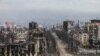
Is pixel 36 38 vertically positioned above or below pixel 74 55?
above

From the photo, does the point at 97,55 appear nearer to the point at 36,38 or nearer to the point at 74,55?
the point at 74,55

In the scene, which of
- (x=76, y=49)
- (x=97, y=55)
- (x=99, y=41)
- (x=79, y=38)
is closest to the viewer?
(x=97, y=55)

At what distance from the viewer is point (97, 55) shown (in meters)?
68.9

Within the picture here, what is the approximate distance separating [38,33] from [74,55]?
3965 cm

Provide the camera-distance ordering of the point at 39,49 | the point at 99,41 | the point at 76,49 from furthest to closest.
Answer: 1. the point at 99,41
2. the point at 76,49
3. the point at 39,49

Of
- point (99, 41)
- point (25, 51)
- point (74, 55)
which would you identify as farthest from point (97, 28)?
point (25, 51)

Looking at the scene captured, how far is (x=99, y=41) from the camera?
90.6 m

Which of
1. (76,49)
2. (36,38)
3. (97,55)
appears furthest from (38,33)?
(76,49)

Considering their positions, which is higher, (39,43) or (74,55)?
(39,43)

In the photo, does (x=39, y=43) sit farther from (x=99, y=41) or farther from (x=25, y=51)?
(x=99, y=41)

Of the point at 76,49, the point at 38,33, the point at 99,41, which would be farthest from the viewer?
the point at 99,41

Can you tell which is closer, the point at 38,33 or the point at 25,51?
the point at 38,33

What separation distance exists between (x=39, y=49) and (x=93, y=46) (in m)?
53.0

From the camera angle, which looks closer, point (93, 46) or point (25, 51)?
point (25, 51)
